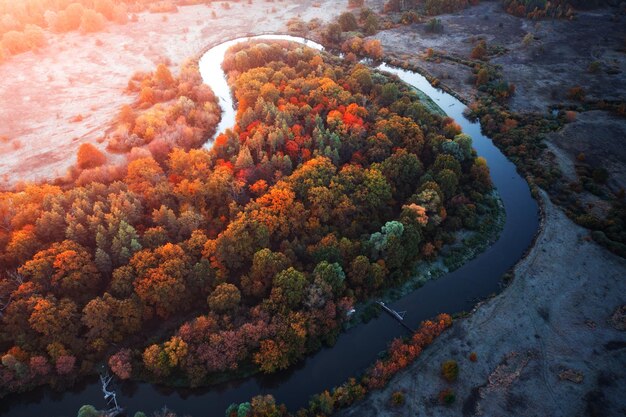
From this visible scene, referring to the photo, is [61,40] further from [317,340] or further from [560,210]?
[560,210]

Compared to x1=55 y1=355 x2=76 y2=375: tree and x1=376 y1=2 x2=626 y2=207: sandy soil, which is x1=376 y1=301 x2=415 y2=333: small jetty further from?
x1=376 y1=2 x2=626 y2=207: sandy soil

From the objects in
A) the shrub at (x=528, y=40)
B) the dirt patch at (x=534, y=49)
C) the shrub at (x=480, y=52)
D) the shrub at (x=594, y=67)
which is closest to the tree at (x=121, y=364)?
the dirt patch at (x=534, y=49)

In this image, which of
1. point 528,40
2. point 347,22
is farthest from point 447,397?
point 347,22

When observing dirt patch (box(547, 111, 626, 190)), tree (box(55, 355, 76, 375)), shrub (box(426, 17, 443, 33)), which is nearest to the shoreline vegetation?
dirt patch (box(547, 111, 626, 190))

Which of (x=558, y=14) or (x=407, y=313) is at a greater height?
(x=558, y=14)

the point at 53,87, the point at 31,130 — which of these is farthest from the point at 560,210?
the point at 53,87

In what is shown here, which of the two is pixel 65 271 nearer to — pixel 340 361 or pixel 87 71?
pixel 340 361
